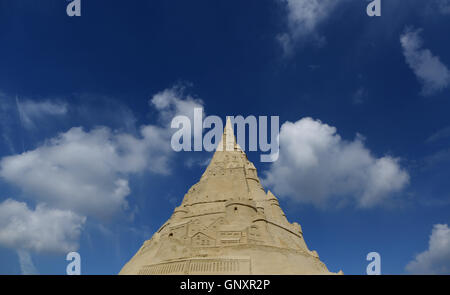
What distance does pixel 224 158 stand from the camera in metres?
49.3

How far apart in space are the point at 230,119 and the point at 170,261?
3774 cm

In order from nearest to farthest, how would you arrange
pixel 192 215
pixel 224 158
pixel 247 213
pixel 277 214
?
pixel 247 213 < pixel 192 215 < pixel 277 214 < pixel 224 158

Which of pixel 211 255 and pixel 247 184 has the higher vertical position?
pixel 247 184

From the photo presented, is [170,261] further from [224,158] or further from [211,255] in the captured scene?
[224,158]

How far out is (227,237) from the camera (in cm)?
3044

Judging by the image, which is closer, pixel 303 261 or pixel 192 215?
pixel 303 261

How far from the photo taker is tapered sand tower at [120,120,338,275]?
27125 millimetres

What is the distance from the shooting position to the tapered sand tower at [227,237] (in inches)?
1068

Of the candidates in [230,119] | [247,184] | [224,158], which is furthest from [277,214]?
[230,119]

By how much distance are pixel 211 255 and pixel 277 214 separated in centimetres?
1452
